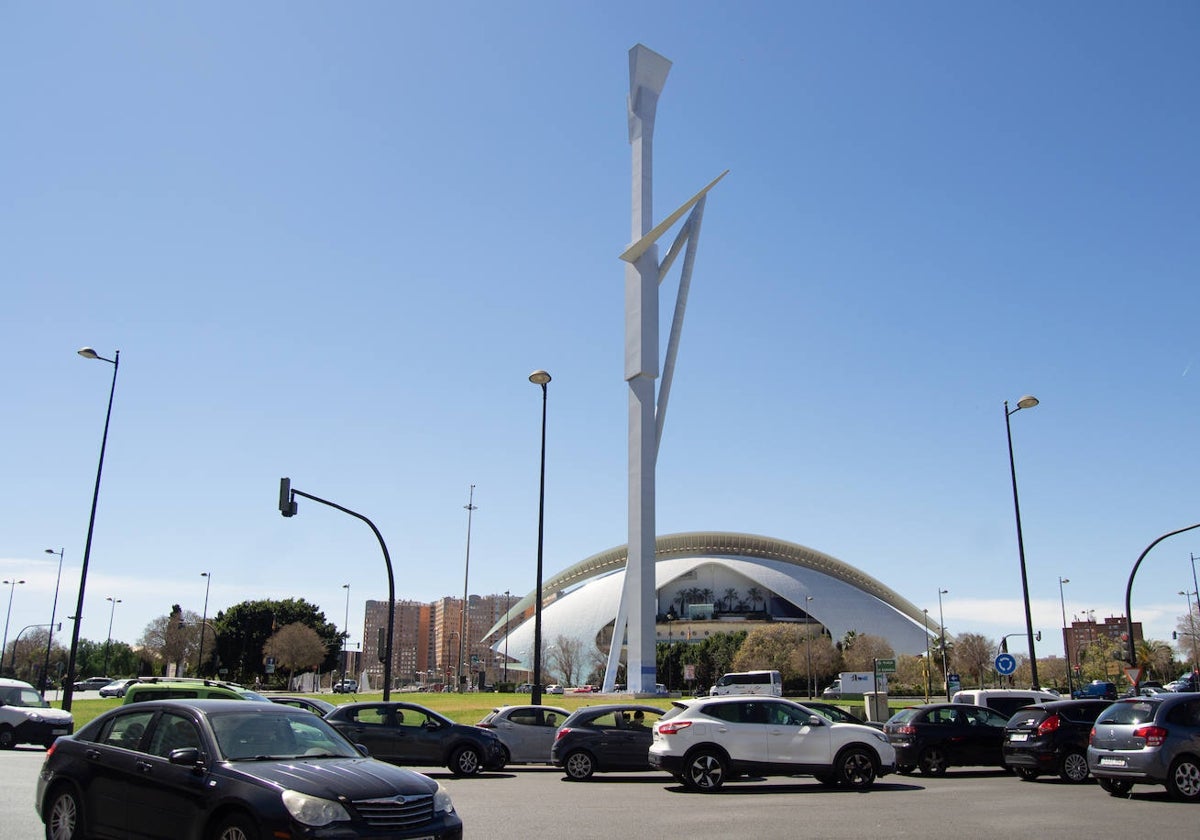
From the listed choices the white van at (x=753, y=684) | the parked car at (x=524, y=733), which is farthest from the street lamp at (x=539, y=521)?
the white van at (x=753, y=684)

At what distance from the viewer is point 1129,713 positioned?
1373 cm

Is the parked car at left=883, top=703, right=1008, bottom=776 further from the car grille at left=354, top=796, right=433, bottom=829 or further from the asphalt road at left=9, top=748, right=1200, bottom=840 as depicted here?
the car grille at left=354, top=796, right=433, bottom=829

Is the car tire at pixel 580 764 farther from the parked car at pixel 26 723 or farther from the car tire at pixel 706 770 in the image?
the parked car at pixel 26 723

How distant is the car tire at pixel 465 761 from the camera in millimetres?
17359

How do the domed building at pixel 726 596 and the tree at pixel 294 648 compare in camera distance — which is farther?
the domed building at pixel 726 596

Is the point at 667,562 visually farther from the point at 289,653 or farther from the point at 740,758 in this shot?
the point at 740,758

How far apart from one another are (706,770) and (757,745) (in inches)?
34.7

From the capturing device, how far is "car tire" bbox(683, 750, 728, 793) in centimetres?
1449

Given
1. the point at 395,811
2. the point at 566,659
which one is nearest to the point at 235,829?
the point at 395,811

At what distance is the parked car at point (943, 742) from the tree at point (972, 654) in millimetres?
59356

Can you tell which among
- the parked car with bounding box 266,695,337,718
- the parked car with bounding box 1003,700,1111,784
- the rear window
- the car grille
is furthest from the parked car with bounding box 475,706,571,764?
the car grille

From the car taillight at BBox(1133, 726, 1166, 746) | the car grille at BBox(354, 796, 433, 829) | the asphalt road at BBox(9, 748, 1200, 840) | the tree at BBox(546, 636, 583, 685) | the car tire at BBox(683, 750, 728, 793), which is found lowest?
the asphalt road at BBox(9, 748, 1200, 840)

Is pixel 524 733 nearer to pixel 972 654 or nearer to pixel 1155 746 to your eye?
pixel 1155 746

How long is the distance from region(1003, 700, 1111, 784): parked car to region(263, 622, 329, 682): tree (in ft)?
234
